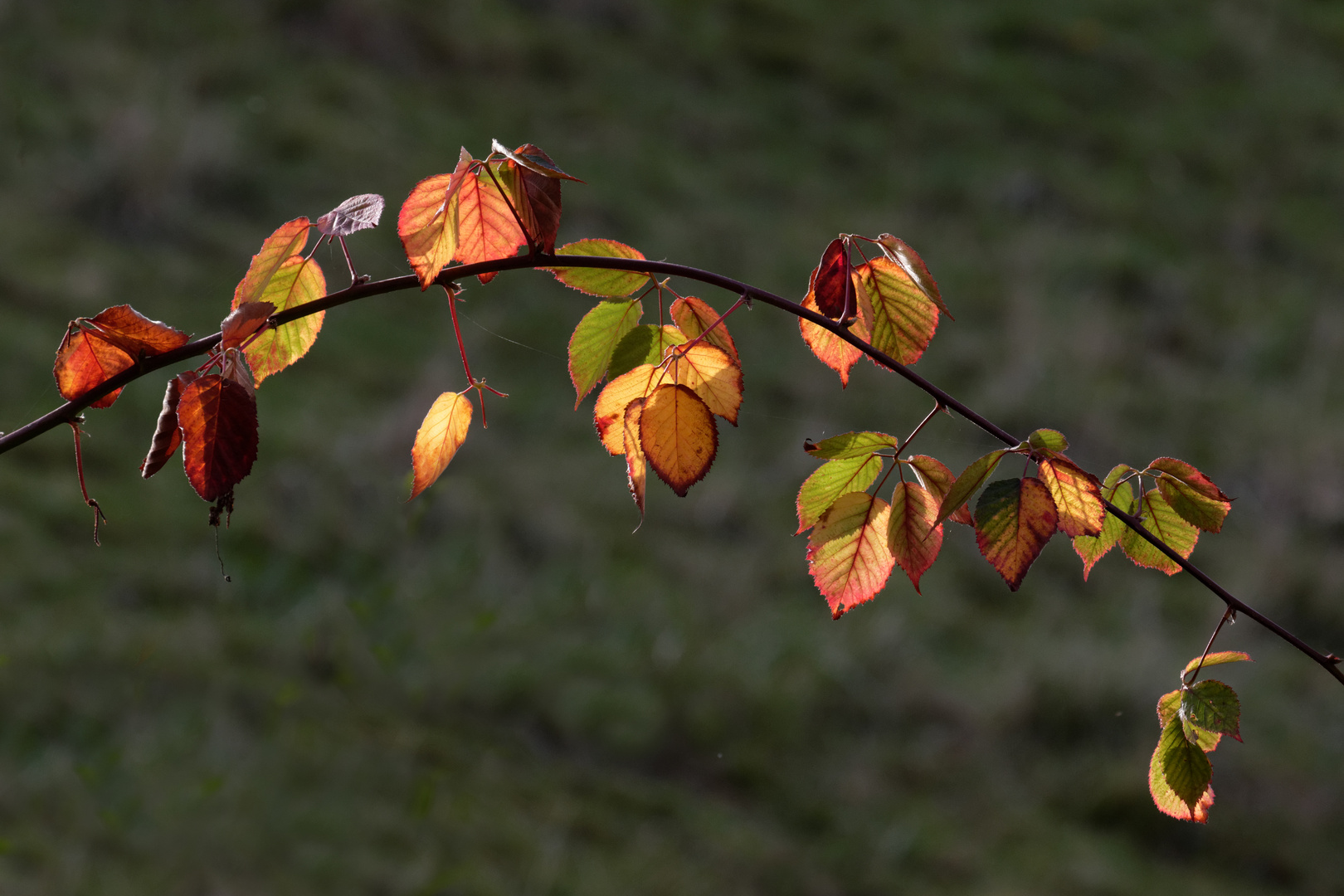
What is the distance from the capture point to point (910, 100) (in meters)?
5.25

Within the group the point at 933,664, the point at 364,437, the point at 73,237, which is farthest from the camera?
the point at 73,237

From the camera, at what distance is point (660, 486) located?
9.41ft

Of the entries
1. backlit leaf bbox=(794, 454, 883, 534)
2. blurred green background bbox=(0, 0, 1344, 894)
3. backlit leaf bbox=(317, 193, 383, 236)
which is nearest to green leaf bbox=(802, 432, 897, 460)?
backlit leaf bbox=(794, 454, 883, 534)

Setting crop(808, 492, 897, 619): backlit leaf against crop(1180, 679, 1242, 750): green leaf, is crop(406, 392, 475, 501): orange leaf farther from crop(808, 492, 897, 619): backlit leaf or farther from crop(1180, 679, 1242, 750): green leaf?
crop(1180, 679, 1242, 750): green leaf

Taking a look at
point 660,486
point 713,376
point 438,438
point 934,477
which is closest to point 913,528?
point 934,477

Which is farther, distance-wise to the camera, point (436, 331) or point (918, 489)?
point (436, 331)

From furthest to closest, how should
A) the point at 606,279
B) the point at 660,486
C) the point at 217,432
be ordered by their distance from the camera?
the point at 660,486 → the point at 606,279 → the point at 217,432

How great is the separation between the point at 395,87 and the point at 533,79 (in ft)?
2.13

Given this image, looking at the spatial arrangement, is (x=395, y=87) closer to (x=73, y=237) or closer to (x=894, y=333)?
(x=73, y=237)

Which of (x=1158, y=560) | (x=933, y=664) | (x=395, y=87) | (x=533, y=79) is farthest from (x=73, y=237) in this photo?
(x=1158, y=560)

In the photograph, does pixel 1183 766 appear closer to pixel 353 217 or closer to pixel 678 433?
pixel 678 433

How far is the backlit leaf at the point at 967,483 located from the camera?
1.51ft

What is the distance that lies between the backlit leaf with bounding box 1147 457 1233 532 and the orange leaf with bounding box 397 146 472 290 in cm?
38

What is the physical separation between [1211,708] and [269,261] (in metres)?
0.53
